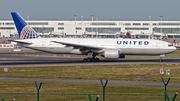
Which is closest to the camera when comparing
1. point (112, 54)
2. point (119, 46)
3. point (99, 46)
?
point (112, 54)

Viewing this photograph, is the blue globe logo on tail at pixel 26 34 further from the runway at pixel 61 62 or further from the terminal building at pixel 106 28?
the terminal building at pixel 106 28

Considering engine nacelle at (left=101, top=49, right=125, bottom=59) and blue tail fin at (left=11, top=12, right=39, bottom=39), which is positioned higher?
blue tail fin at (left=11, top=12, right=39, bottom=39)

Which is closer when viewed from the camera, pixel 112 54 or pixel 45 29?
pixel 112 54

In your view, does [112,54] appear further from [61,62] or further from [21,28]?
[21,28]

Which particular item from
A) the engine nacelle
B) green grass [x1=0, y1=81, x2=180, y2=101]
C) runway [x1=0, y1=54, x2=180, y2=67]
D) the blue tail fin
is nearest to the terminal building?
the blue tail fin

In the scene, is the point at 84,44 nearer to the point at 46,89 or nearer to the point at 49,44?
the point at 49,44

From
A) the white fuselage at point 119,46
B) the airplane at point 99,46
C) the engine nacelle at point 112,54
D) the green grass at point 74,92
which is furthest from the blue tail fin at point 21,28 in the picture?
the green grass at point 74,92

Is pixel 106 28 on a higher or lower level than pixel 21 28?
higher

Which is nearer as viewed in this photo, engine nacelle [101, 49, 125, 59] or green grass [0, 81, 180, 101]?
green grass [0, 81, 180, 101]

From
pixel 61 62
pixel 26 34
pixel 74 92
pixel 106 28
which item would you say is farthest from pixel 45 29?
pixel 74 92

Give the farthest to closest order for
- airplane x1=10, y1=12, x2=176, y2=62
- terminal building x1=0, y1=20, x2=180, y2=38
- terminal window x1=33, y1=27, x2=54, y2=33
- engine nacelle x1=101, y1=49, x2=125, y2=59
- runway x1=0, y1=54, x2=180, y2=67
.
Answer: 1. terminal window x1=33, y1=27, x2=54, y2=33
2. terminal building x1=0, y1=20, x2=180, y2=38
3. airplane x1=10, y1=12, x2=176, y2=62
4. engine nacelle x1=101, y1=49, x2=125, y2=59
5. runway x1=0, y1=54, x2=180, y2=67

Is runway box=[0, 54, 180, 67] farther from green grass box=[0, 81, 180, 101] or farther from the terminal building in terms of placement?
the terminal building

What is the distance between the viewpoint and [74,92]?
64.6 ft

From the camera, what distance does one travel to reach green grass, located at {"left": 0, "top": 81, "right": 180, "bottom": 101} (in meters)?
17.7
